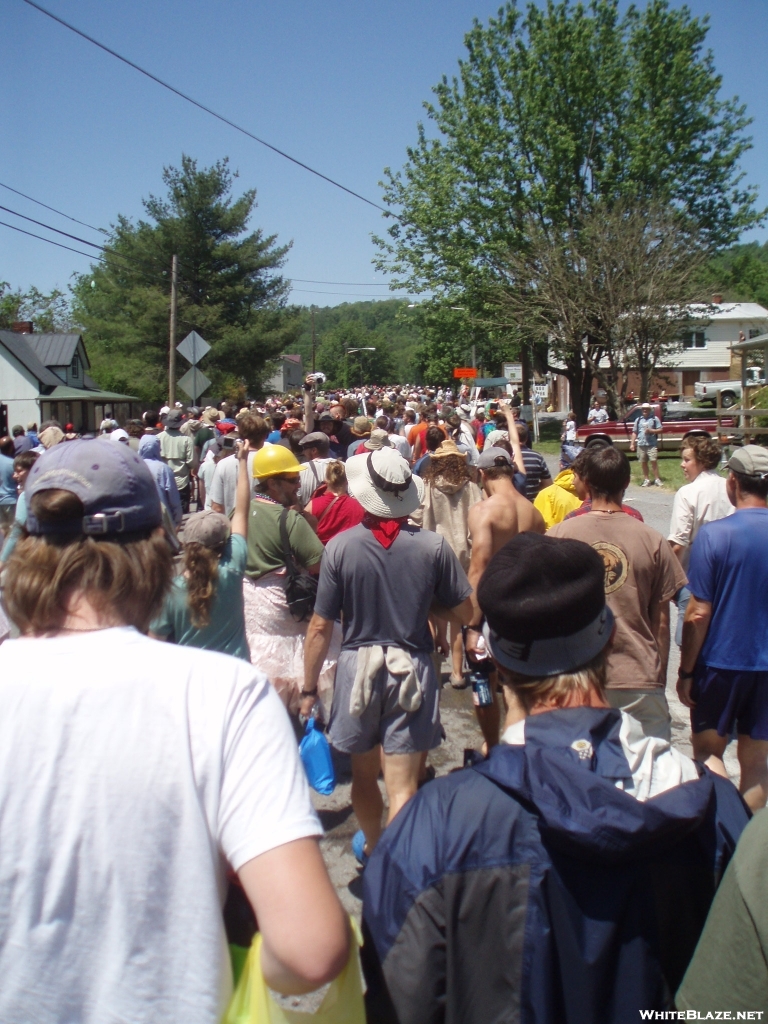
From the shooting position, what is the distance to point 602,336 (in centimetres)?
2880

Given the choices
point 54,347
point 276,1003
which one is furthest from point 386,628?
point 54,347

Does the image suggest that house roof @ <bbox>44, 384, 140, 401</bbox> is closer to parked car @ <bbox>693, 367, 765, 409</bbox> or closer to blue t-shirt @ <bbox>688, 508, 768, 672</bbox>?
parked car @ <bbox>693, 367, 765, 409</bbox>

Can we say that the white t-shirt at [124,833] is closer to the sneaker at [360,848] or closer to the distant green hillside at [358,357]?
the sneaker at [360,848]

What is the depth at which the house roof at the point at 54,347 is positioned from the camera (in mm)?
46125

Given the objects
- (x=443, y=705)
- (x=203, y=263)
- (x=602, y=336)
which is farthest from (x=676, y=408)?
(x=443, y=705)

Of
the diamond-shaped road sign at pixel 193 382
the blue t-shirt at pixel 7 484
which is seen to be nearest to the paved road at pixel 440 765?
the blue t-shirt at pixel 7 484

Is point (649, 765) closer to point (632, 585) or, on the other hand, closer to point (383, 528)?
point (632, 585)

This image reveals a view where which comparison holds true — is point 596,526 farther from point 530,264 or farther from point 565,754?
point 530,264

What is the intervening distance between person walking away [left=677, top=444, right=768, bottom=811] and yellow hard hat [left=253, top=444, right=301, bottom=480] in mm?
2294

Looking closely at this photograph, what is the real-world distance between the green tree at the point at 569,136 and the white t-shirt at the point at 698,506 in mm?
26057

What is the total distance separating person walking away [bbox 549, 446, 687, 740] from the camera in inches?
141

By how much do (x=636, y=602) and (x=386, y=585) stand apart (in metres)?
1.07

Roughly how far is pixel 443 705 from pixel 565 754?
16.1 ft

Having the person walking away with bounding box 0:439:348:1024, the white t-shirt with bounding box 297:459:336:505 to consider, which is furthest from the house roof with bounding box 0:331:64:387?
the person walking away with bounding box 0:439:348:1024
